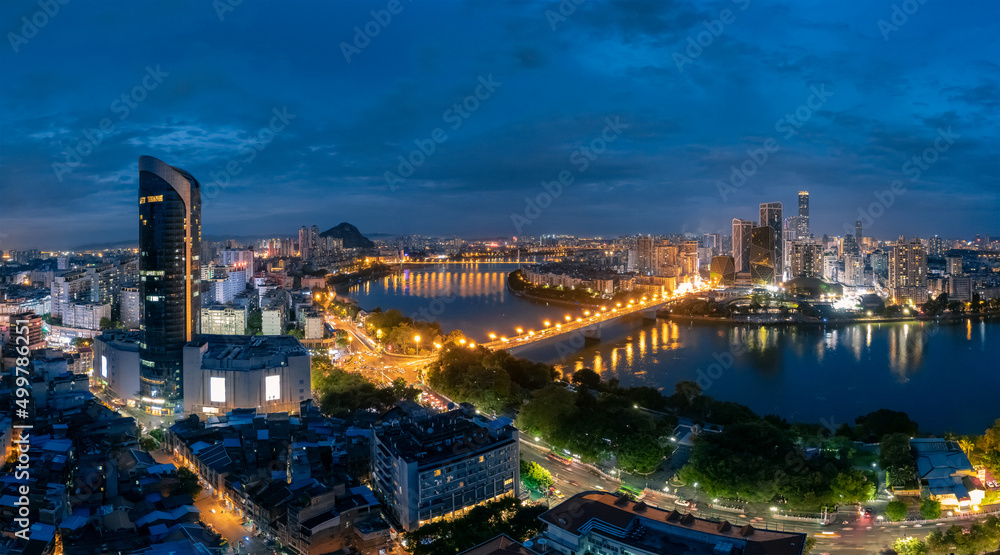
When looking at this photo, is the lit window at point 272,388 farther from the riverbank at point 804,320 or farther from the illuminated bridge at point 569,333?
the riverbank at point 804,320

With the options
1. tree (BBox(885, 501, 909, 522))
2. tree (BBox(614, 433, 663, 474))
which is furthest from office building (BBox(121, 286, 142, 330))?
tree (BBox(885, 501, 909, 522))

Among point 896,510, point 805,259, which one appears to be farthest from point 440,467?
point 805,259

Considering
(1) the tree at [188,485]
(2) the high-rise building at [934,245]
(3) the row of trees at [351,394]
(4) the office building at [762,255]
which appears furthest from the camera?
(2) the high-rise building at [934,245]

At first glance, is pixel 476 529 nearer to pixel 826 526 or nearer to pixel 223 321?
pixel 826 526

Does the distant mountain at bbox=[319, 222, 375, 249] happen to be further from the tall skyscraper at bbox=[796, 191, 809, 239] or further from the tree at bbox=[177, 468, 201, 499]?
the tree at bbox=[177, 468, 201, 499]

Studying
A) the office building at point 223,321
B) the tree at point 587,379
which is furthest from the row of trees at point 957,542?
the office building at point 223,321

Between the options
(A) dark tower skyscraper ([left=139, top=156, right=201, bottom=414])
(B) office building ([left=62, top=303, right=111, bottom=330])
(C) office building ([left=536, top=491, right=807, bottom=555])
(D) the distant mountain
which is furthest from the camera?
(D) the distant mountain

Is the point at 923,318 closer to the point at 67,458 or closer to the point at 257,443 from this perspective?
the point at 257,443
